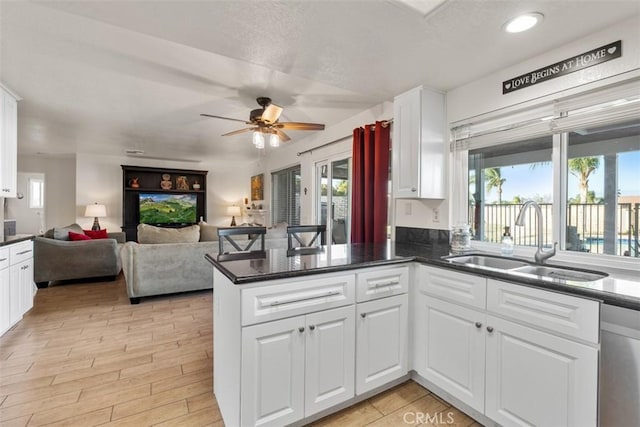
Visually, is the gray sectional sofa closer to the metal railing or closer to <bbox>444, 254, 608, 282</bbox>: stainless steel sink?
<bbox>444, 254, 608, 282</bbox>: stainless steel sink

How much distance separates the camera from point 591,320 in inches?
49.0

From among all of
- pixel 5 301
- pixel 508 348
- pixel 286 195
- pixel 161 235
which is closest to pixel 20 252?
pixel 5 301

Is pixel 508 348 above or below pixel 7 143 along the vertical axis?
below

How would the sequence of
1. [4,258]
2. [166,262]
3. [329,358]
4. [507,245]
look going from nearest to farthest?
[329,358], [507,245], [4,258], [166,262]

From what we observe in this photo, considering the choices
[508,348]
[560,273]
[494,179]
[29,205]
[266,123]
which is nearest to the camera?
[508,348]

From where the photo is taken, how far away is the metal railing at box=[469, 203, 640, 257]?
5.67 ft

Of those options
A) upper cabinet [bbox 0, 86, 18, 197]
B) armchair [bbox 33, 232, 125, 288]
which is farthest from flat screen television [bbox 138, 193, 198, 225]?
upper cabinet [bbox 0, 86, 18, 197]

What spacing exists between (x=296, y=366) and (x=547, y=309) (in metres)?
1.25

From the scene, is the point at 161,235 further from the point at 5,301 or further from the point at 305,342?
the point at 305,342

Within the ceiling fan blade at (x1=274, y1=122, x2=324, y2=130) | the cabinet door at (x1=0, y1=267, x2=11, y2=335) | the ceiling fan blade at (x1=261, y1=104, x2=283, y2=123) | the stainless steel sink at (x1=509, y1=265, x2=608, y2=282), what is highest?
the ceiling fan blade at (x1=261, y1=104, x2=283, y2=123)

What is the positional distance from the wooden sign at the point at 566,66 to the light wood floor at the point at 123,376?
2.22 meters

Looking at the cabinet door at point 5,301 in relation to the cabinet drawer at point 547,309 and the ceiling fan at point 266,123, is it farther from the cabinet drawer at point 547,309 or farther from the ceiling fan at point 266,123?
the cabinet drawer at point 547,309

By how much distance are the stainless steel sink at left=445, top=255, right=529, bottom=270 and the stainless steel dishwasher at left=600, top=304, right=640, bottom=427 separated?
680 mm

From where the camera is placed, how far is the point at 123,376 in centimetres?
214
